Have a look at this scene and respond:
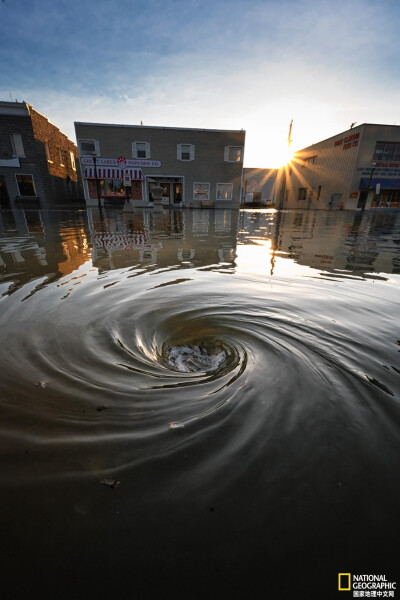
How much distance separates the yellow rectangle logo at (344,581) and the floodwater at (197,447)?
24 millimetres

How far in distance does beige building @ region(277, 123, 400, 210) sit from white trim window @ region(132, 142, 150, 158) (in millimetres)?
14294

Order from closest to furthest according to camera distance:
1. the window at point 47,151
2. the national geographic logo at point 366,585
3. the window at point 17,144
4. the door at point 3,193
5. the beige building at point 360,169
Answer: the national geographic logo at point 366,585 → the window at point 17,144 → the door at point 3,193 → the window at point 47,151 → the beige building at point 360,169

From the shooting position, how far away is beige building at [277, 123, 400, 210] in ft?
93.5

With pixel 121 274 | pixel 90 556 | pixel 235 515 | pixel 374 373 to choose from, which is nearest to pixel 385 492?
pixel 235 515

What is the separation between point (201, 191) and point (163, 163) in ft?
16.1

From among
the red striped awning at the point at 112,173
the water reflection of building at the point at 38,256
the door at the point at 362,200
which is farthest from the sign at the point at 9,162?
the door at the point at 362,200

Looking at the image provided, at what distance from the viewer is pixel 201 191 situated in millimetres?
30109

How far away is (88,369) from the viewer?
77.1 inches

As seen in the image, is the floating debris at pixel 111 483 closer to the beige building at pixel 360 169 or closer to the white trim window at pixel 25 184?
the beige building at pixel 360 169

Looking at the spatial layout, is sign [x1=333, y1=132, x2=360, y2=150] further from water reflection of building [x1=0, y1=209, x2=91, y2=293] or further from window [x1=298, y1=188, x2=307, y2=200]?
water reflection of building [x1=0, y1=209, x2=91, y2=293]

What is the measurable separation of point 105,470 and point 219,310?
208 centimetres

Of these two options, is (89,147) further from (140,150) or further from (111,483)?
(111,483)

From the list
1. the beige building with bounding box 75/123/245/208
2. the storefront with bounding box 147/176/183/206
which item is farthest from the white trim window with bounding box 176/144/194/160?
the storefront with bounding box 147/176/183/206

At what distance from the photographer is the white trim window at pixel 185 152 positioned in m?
28.2
